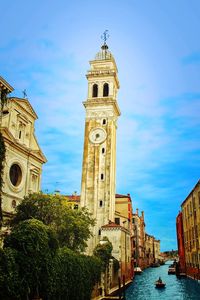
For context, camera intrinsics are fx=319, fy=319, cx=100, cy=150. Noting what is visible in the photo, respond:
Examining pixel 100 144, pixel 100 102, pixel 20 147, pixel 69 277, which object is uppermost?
pixel 100 102

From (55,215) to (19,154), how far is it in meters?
7.51

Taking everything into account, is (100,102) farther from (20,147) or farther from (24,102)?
(20,147)

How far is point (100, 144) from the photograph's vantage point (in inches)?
1970

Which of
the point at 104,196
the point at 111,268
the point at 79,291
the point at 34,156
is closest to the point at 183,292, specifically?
the point at 111,268

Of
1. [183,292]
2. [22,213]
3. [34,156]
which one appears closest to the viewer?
[22,213]

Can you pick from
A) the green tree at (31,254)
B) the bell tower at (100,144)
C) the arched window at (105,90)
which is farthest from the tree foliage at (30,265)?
the arched window at (105,90)

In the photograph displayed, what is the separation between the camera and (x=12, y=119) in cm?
3092

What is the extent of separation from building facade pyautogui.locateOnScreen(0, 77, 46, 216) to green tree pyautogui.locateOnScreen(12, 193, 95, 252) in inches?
85.6

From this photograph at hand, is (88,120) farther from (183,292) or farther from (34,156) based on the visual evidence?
(183,292)

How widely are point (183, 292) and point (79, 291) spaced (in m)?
20.0

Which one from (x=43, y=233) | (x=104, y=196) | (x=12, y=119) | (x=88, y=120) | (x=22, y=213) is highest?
(x=88, y=120)

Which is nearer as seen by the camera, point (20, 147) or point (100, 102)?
point (20, 147)

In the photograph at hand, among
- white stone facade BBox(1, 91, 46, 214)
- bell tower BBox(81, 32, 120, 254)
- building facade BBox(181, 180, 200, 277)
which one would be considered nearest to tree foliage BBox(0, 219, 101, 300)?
white stone facade BBox(1, 91, 46, 214)

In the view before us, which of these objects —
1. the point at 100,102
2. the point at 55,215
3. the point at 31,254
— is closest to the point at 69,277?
the point at 31,254
